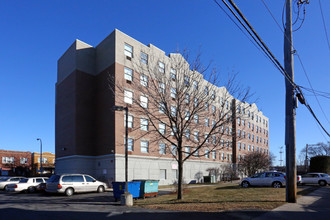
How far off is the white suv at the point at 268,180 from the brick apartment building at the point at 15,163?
52.5 m

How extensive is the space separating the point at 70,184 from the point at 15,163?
4936 centimetres

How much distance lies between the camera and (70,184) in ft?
64.5

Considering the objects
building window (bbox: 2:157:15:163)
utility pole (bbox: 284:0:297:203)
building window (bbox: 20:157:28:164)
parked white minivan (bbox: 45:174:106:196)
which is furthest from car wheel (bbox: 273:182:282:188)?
building window (bbox: 20:157:28:164)

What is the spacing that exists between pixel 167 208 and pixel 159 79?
8292 mm

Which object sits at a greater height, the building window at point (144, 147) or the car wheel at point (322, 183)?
the building window at point (144, 147)

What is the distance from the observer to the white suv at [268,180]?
2334 cm

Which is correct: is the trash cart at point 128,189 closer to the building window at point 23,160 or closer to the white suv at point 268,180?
the white suv at point 268,180

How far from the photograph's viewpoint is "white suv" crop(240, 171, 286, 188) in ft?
76.6

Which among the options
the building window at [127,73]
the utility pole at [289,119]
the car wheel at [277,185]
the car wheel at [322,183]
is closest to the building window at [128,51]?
the building window at [127,73]

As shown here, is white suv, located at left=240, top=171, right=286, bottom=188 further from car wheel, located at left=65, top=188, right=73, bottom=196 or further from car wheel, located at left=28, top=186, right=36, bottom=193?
car wheel, located at left=28, top=186, right=36, bottom=193

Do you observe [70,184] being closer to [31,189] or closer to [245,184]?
[31,189]

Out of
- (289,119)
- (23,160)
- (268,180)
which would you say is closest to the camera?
(289,119)

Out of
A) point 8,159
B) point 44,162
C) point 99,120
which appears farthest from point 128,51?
point 44,162

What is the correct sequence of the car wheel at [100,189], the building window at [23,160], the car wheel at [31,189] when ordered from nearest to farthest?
1. the car wheel at [100,189]
2. the car wheel at [31,189]
3. the building window at [23,160]
